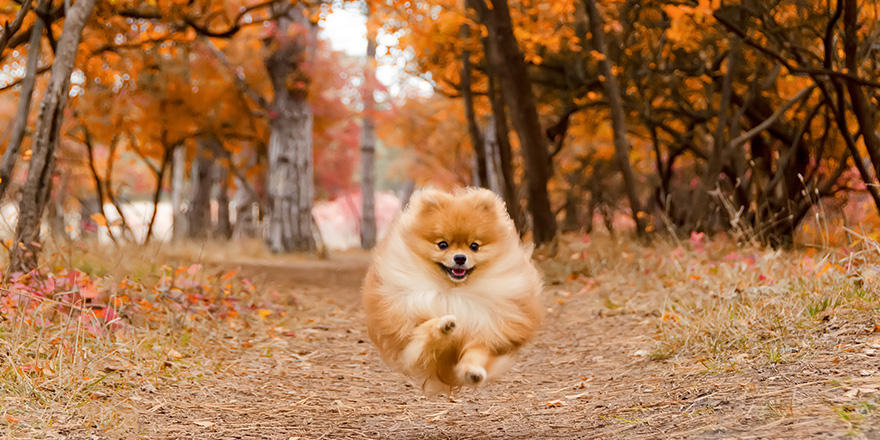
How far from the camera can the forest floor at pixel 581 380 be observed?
339 centimetres

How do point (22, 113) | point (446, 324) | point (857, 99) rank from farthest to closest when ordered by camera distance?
point (857, 99), point (22, 113), point (446, 324)

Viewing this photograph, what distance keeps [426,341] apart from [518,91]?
23.0ft

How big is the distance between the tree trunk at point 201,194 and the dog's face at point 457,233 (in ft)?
56.4

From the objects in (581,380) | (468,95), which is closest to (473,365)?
(581,380)

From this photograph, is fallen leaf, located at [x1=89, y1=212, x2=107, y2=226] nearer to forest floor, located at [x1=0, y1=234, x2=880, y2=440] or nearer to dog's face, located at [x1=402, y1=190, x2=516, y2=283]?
forest floor, located at [x1=0, y1=234, x2=880, y2=440]

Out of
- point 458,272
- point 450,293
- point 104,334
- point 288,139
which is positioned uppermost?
point 288,139

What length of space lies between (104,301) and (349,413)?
2.37 metres

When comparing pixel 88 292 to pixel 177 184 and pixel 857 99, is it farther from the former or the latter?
pixel 177 184

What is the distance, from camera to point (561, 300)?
807cm

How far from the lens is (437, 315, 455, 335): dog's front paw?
11.7ft

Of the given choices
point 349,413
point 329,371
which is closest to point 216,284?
point 329,371

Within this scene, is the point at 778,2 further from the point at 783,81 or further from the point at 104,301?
the point at 104,301

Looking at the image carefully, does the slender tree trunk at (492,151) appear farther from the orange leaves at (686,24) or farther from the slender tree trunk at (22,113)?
the slender tree trunk at (22,113)

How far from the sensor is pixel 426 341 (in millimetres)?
3658
